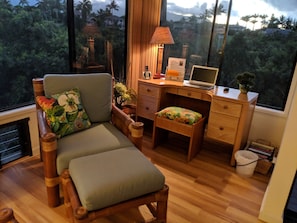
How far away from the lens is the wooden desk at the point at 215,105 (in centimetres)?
239

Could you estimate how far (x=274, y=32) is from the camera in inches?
104

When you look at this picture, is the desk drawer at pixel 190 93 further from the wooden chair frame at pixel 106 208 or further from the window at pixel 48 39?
the wooden chair frame at pixel 106 208

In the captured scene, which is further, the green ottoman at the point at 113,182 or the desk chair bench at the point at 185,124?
the desk chair bench at the point at 185,124

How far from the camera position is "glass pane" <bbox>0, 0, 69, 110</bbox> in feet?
7.06

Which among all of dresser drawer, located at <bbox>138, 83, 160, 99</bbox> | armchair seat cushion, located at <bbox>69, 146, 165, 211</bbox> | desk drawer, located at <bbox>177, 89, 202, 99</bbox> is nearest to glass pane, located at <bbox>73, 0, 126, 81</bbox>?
dresser drawer, located at <bbox>138, 83, 160, 99</bbox>

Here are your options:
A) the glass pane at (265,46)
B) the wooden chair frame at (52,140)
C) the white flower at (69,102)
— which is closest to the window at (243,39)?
the glass pane at (265,46)

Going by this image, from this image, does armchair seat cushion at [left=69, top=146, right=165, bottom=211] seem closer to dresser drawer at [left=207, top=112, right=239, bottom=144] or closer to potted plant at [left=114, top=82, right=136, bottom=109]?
dresser drawer at [left=207, top=112, right=239, bottom=144]

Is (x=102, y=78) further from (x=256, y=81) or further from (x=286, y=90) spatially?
(x=286, y=90)

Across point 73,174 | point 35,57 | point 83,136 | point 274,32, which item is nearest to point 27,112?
point 35,57

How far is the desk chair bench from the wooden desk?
0.13 meters

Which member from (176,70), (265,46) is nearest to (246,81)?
(265,46)

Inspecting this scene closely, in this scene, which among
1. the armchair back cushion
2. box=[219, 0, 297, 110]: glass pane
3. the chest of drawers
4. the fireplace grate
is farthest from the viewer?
the chest of drawers

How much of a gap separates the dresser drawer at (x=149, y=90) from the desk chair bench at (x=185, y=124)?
259 mm

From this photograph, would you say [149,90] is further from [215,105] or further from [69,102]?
[69,102]
